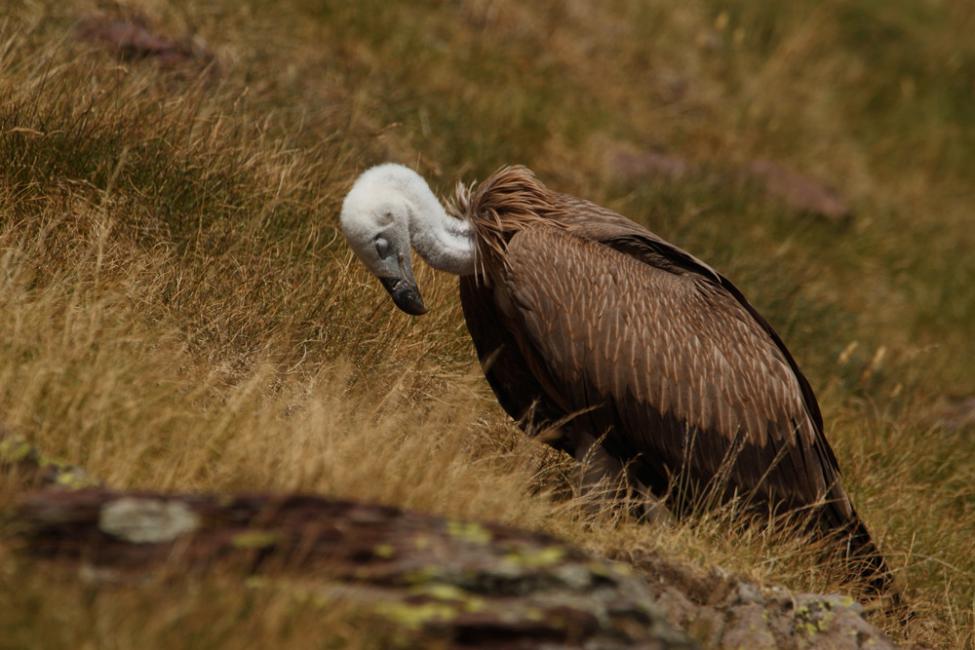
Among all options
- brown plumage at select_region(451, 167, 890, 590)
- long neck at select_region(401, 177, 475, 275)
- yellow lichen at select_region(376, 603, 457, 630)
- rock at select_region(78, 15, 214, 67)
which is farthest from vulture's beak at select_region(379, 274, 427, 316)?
rock at select_region(78, 15, 214, 67)

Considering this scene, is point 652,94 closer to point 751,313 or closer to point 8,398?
point 751,313

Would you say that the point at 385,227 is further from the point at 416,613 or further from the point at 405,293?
the point at 416,613

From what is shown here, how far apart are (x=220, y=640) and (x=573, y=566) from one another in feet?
3.03

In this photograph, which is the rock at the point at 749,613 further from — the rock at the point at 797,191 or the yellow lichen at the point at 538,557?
the rock at the point at 797,191

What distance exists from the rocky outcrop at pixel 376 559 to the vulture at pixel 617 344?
→ 1.99 m

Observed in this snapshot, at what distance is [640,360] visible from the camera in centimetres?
563

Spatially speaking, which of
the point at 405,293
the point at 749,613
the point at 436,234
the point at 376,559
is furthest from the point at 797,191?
the point at 376,559

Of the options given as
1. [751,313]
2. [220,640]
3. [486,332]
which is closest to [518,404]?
[486,332]

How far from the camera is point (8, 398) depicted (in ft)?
14.2

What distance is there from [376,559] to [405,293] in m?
2.36

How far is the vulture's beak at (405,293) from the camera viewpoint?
562 centimetres

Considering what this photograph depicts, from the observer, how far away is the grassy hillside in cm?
433

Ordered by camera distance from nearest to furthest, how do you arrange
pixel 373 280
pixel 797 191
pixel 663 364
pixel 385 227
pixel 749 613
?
pixel 749 613
pixel 385 227
pixel 663 364
pixel 373 280
pixel 797 191

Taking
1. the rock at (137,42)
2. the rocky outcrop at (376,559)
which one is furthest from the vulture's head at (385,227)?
the rock at (137,42)
